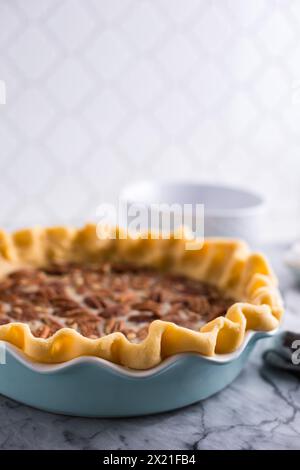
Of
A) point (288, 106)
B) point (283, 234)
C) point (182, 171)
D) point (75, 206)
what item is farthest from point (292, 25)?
point (75, 206)

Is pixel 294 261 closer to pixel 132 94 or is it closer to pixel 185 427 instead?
pixel 185 427

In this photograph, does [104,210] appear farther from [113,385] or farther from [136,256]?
[113,385]

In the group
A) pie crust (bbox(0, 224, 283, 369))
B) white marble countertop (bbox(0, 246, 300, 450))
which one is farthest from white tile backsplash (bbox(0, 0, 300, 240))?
white marble countertop (bbox(0, 246, 300, 450))

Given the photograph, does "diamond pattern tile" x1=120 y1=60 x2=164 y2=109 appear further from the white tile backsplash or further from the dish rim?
the dish rim

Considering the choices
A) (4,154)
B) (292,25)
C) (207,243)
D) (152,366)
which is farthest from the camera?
(292,25)

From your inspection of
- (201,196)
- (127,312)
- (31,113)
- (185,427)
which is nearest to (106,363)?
(185,427)

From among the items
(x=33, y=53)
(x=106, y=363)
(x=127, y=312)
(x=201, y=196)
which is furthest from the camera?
(x=33, y=53)
